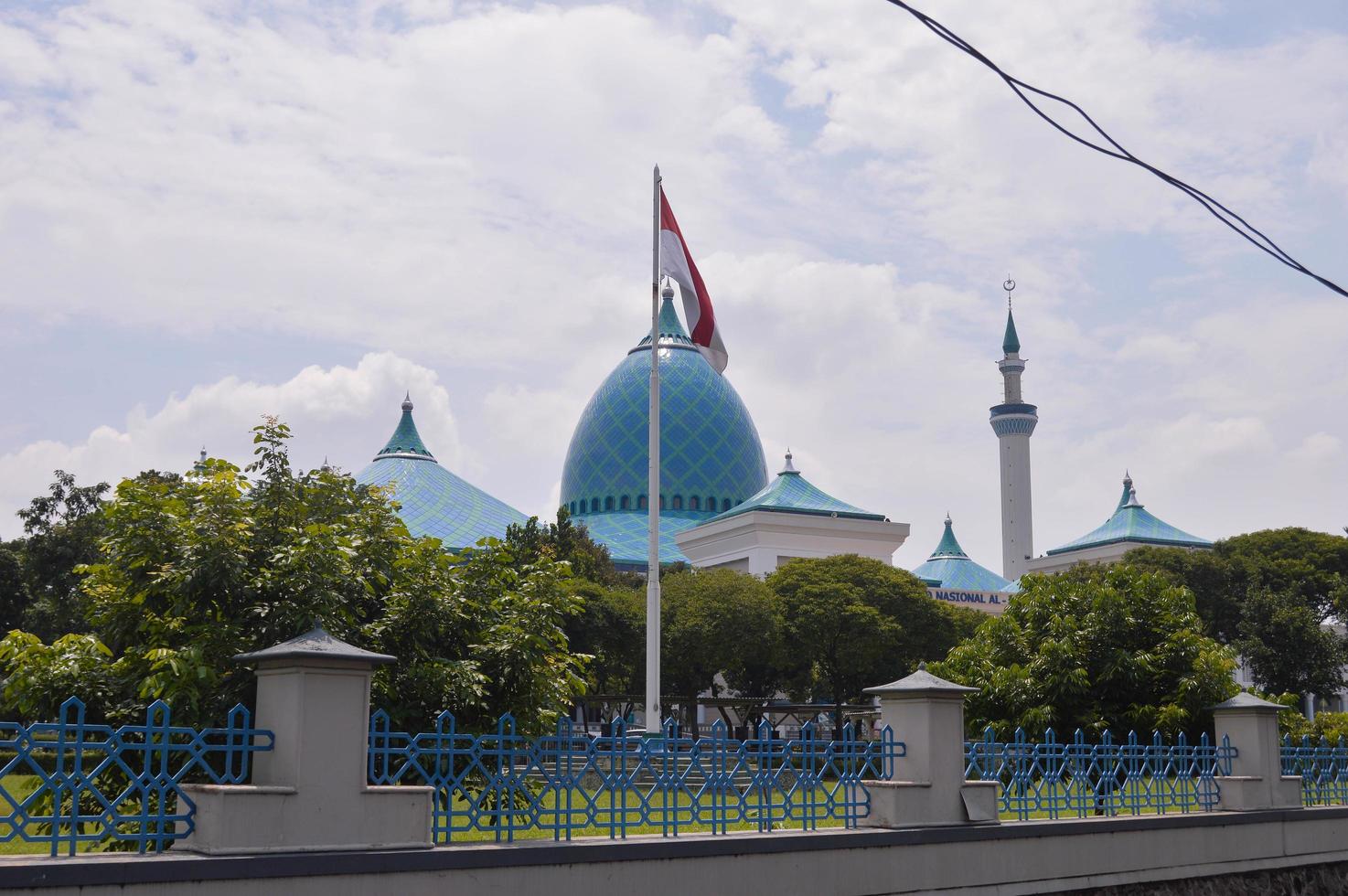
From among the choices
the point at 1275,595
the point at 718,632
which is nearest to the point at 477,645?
the point at 718,632

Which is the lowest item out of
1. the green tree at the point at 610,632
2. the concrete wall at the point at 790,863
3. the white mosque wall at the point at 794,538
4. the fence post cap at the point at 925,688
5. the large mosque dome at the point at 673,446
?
the concrete wall at the point at 790,863

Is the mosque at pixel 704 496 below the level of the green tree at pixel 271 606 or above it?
above

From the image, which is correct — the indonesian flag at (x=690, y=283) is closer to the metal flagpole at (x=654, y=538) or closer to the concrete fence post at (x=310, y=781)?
the metal flagpole at (x=654, y=538)

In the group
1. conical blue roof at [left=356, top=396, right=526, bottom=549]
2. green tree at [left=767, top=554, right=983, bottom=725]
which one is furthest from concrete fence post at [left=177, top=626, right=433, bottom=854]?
conical blue roof at [left=356, top=396, right=526, bottom=549]

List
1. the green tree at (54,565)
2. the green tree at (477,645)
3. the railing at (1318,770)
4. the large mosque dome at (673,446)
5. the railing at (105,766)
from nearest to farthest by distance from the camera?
the railing at (105,766) → the green tree at (477,645) → the railing at (1318,770) → the green tree at (54,565) → the large mosque dome at (673,446)

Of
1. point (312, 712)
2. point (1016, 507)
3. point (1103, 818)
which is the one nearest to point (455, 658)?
point (312, 712)

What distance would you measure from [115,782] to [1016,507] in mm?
60325

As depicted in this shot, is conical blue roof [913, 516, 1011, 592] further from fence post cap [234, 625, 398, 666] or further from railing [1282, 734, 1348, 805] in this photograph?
fence post cap [234, 625, 398, 666]

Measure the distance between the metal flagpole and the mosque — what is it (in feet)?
105

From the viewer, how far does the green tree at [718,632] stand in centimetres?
3638

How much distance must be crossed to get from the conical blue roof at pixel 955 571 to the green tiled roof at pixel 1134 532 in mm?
3539

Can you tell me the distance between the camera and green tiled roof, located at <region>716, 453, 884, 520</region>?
2016 inches

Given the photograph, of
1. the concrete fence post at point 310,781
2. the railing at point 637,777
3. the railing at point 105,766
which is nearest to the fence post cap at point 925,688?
the railing at point 637,777

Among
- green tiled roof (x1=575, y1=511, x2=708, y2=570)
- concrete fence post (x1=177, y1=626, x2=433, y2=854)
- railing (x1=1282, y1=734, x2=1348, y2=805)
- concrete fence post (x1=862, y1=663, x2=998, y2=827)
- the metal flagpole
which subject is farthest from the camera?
green tiled roof (x1=575, y1=511, x2=708, y2=570)
